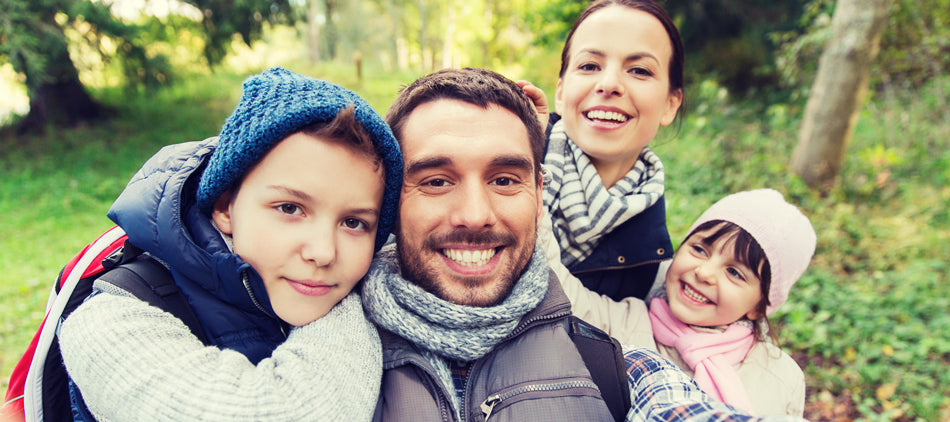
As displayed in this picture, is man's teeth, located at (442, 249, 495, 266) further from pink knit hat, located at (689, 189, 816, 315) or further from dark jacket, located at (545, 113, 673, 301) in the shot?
pink knit hat, located at (689, 189, 816, 315)

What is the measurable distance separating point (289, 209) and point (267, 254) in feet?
0.51

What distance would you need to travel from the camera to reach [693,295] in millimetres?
2291

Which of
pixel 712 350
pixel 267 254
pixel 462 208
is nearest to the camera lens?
pixel 267 254

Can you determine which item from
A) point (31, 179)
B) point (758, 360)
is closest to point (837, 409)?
point (758, 360)

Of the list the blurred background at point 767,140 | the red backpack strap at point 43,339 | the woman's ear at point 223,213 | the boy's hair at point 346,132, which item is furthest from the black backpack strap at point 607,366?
the blurred background at point 767,140

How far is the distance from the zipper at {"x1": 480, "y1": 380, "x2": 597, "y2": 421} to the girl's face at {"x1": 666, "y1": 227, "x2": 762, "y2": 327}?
86cm

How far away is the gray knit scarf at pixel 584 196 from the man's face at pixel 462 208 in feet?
1.95

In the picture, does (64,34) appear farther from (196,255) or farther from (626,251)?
(626,251)

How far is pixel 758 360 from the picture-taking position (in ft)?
7.26

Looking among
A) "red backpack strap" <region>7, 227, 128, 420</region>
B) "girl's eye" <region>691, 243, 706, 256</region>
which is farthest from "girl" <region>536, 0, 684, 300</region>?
"red backpack strap" <region>7, 227, 128, 420</region>

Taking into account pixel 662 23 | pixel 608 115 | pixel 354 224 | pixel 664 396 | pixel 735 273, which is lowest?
pixel 664 396

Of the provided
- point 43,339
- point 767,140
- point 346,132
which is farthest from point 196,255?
point 767,140

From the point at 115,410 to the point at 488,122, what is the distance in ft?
4.70

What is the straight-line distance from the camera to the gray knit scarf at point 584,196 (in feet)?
7.75
